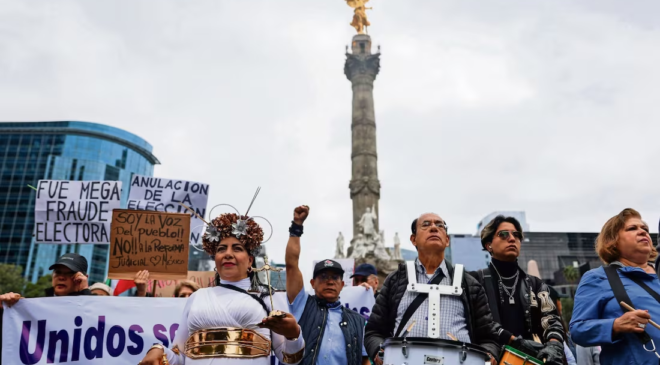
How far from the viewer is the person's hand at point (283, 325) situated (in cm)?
301

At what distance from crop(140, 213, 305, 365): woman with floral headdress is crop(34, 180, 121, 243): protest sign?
16.4ft

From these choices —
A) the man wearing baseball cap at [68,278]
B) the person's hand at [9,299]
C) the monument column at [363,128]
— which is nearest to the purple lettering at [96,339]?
the man wearing baseball cap at [68,278]

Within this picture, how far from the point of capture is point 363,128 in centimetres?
3672

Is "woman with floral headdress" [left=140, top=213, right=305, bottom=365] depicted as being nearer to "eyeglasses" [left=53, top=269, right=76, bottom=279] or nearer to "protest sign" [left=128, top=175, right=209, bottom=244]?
"eyeglasses" [left=53, top=269, right=76, bottom=279]

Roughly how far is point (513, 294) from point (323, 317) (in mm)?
1589

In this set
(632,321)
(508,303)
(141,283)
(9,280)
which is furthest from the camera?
(9,280)

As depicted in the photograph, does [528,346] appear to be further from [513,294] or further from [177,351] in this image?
[177,351]

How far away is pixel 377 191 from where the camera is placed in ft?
115

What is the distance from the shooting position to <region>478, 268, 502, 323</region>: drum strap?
4.12m

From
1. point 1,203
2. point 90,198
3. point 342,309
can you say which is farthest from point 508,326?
point 1,203

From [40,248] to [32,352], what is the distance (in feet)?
242

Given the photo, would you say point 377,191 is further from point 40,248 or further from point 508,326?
point 40,248

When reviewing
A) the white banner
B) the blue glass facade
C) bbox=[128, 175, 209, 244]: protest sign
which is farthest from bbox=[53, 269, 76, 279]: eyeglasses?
the blue glass facade

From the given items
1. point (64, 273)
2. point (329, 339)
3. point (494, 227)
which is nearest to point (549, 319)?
point (494, 227)
